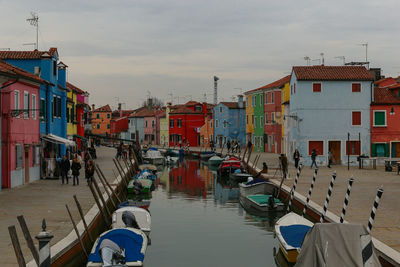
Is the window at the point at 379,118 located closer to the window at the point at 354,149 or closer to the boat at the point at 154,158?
the window at the point at 354,149

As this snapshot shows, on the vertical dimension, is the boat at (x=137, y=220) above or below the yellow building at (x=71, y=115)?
below

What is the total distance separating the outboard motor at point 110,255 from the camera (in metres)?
12.4

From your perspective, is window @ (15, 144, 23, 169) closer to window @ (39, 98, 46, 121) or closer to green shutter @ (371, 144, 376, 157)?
window @ (39, 98, 46, 121)

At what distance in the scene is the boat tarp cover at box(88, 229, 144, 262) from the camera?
1378 centimetres

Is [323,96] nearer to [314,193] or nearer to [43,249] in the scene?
[314,193]

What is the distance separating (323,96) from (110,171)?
56.0ft

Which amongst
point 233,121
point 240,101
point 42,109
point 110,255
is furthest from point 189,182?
point 240,101

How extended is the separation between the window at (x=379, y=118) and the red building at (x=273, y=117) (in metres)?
16.4

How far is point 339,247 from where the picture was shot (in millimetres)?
10625

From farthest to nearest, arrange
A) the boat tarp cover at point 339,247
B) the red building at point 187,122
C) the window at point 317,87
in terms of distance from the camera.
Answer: the red building at point 187,122 → the window at point 317,87 → the boat tarp cover at point 339,247

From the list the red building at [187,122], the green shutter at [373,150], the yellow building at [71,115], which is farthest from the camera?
the red building at [187,122]

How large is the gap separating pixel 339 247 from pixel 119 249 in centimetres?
520

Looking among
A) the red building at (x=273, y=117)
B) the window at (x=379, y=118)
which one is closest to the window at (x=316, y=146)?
the window at (x=379, y=118)

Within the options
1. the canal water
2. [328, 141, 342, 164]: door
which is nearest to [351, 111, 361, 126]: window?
[328, 141, 342, 164]: door
